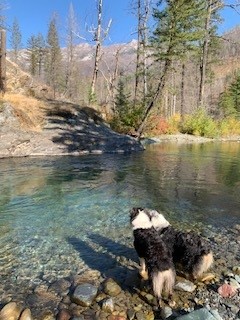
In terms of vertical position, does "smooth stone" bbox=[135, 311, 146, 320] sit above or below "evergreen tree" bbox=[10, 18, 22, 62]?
below

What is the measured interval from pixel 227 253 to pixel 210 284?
40.3 inches

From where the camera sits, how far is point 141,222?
14.6 ft

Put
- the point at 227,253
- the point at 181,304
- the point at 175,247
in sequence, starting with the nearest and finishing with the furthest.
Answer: the point at 181,304 < the point at 175,247 < the point at 227,253

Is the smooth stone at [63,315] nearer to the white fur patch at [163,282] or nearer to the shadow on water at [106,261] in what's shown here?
the shadow on water at [106,261]

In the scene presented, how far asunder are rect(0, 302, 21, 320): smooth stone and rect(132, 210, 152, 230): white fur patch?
5.72 feet

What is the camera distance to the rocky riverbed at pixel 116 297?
3520 millimetres

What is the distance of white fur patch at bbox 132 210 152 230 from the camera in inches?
174

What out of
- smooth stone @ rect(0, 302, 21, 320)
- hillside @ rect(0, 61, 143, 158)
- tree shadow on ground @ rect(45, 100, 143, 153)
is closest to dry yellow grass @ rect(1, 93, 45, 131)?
hillside @ rect(0, 61, 143, 158)

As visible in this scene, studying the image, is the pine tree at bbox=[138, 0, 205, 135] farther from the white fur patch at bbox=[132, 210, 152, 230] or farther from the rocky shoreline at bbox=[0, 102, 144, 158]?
the white fur patch at bbox=[132, 210, 152, 230]

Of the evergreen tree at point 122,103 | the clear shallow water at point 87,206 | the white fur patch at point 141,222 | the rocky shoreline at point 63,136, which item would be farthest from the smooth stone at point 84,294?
the evergreen tree at point 122,103

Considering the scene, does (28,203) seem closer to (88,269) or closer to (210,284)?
→ (88,269)

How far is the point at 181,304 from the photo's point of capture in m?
3.70

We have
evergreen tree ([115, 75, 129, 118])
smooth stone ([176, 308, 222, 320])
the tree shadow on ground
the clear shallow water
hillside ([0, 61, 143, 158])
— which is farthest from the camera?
evergreen tree ([115, 75, 129, 118])

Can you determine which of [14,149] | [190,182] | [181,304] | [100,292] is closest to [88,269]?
[100,292]
